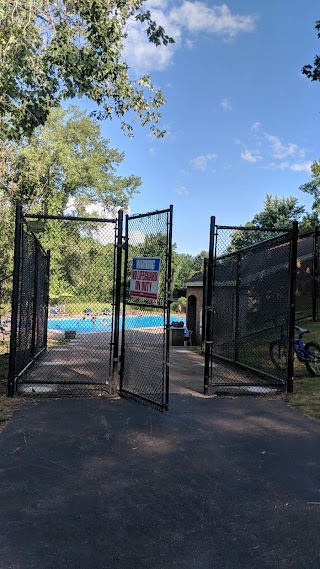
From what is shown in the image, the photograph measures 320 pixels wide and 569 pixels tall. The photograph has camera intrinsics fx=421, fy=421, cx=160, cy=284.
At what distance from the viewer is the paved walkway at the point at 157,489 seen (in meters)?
2.38

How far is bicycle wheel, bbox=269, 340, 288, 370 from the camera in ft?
22.8

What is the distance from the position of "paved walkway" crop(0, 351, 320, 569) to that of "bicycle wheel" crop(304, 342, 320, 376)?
85.7 inches

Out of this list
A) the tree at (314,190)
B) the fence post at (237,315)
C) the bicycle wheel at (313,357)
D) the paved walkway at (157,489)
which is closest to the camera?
the paved walkway at (157,489)

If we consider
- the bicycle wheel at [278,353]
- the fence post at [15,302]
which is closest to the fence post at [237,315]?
the bicycle wheel at [278,353]

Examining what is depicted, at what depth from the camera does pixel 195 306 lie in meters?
24.4

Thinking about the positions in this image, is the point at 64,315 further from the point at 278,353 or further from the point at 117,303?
the point at 278,353

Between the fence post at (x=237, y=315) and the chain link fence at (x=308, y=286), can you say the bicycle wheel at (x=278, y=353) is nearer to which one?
the fence post at (x=237, y=315)

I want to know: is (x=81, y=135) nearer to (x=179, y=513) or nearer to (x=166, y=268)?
(x=166, y=268)

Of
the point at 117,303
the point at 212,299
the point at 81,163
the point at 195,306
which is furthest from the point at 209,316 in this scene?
the point at 81,163

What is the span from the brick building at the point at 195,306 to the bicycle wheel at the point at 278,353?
50.8 feet

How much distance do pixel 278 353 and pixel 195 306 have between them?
1725cm

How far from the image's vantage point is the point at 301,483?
3301 millimetres

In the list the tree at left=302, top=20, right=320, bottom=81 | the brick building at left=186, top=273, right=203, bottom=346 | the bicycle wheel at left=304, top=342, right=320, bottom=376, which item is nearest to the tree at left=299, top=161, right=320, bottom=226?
the brick building at left=186, top=273, right=203, bottom=346

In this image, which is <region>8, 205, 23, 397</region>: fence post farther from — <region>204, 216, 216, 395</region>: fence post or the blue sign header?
<region>204, 216, 216, 395</region>: fence post
